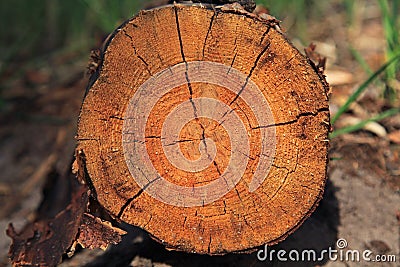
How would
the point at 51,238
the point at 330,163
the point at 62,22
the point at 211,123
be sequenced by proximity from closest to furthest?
the point at 211,123, the point at 51,238, the point at 330,163, the point at 62,22

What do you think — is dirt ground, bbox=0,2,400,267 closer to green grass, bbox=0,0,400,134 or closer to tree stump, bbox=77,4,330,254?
green grass, bbox=0,0,400,134

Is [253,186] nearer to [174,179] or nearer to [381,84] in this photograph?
[174,179]

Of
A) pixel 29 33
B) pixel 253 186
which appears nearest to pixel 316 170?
pixel 253 186

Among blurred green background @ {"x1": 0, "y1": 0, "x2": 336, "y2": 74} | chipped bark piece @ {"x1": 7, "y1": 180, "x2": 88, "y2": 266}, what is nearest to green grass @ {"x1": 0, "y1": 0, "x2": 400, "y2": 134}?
blurred green background @ {"x1": 0, "y1": 0, "x2": 336, "y2": 74}

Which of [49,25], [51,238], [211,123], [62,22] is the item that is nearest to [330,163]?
[211,123]

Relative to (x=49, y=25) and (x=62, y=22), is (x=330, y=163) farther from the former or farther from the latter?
(x=62, y=22)

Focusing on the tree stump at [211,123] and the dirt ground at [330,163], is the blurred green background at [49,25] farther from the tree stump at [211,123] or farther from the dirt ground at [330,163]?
the tree stump at [211,123]

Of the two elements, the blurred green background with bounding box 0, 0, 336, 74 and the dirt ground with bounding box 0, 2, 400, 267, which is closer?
the dirt ground with bounding box 0, 2, 400, 267
